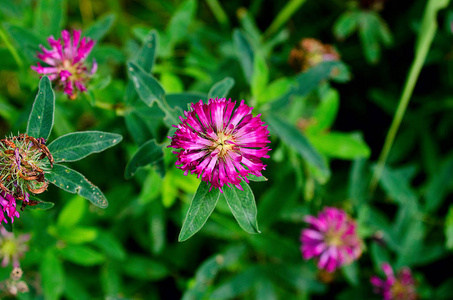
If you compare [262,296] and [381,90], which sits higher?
[381,90]

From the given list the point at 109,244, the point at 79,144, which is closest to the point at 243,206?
the point at 79,144

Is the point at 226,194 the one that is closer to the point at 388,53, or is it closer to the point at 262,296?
the point at 262,296

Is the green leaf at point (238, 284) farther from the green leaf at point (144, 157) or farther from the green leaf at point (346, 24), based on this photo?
the green leaf at point (346, 24)

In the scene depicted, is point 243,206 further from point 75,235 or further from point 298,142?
point 75,235

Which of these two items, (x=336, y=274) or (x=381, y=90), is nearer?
(x=336, y=274)

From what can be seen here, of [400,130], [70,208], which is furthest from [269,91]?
[400,130]

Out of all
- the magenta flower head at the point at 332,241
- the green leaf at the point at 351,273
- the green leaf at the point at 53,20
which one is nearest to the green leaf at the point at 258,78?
the magenta flower head at the point at 332,241
